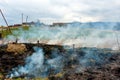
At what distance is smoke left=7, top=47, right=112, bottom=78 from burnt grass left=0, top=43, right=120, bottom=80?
500 millimetres

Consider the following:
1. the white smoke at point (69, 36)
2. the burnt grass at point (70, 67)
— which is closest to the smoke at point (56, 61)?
the burnt grass at point (70, 67)

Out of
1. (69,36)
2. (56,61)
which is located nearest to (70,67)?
(56,61)

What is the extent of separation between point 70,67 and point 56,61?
2596 mm

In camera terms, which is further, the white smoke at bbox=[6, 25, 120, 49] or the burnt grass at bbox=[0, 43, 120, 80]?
the white smoke at bbox=[6, 25, 120, 49]

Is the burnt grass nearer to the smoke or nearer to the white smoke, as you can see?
the smoke

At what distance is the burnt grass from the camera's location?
31141 mm

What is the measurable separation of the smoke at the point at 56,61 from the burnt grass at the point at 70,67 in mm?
500

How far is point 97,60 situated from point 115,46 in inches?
662

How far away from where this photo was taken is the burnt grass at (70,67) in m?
31.1

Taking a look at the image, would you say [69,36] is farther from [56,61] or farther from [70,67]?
[70,67]

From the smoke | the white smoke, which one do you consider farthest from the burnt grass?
the white smoke

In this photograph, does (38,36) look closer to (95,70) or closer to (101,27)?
(101,27)

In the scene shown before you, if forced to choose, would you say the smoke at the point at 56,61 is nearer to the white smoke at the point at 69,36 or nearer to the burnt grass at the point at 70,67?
the burnt grass at the point at 70,67

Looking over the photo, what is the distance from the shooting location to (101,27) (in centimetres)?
6869
